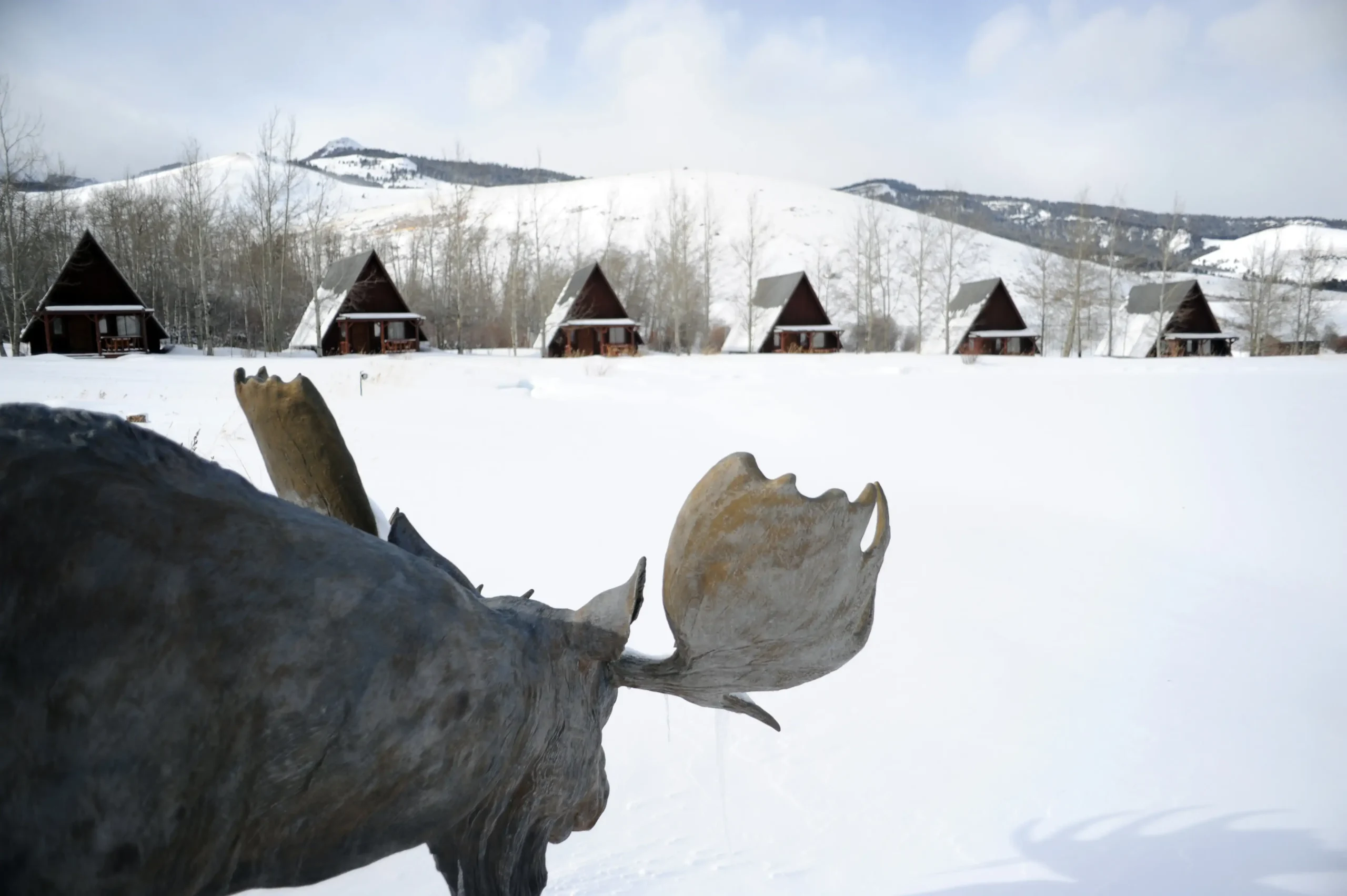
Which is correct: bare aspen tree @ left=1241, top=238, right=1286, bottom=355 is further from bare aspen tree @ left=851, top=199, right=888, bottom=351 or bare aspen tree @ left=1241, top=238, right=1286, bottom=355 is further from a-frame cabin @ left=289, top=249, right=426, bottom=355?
a-frame cabin @ left=289, top=249, right=426, bottom=355

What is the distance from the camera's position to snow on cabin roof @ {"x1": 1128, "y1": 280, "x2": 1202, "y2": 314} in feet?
94.5

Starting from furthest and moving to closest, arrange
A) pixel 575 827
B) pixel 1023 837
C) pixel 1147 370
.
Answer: pixel 1147 370, pixel 1023 837, pixel 575 827

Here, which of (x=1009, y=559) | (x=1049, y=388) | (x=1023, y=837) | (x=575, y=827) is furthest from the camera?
(x=1049, y=388)

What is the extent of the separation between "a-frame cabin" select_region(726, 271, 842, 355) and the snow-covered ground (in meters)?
18.2

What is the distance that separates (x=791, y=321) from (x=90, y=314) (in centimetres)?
2157

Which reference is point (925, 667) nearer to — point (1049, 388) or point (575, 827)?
point (575, 827)

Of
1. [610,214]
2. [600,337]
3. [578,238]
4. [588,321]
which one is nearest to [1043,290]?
[600,337]

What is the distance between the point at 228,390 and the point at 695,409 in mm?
6463

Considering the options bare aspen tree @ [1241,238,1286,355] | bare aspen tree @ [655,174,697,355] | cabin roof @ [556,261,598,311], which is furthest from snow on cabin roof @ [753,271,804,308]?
bare aspen tree @ [1241,238,1286,355]

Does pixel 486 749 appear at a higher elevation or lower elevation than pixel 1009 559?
higher

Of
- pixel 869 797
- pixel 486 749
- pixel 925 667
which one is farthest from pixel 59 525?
pixel 925 667

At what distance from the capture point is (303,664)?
1.16 meters

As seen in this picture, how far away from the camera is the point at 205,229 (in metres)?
31.8

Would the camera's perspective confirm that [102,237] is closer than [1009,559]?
No
